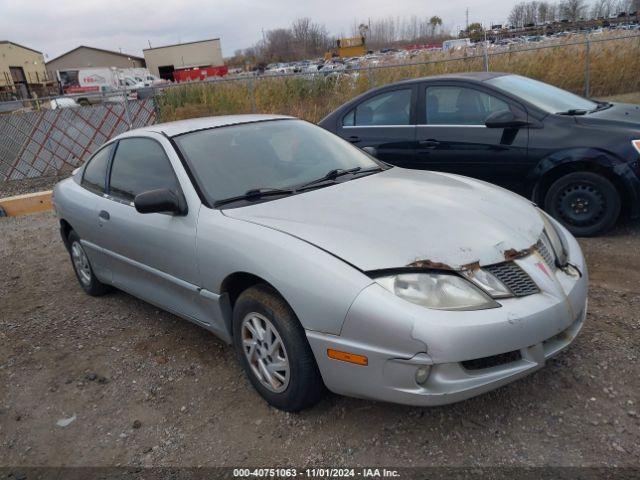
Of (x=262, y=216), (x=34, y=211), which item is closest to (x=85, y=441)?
(x=262, y=216)

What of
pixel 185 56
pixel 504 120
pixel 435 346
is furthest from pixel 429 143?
pixel 185 56

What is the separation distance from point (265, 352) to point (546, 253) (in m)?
1.55

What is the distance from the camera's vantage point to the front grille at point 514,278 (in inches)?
94.9

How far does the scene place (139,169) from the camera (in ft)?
12.5

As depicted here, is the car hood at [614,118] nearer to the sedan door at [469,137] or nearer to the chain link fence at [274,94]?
the sedan door at [469,137]

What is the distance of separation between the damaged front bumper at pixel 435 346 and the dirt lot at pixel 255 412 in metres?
0.33

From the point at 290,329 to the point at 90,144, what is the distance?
40.1 feet

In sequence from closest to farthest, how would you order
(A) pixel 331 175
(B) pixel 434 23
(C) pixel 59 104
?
(A) pixel 331 175, (C) pixel 59 104, (B) pixel 434 23

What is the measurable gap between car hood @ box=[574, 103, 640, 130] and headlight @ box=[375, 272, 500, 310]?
11.0 ft

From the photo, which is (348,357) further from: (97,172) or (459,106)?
(459,106)

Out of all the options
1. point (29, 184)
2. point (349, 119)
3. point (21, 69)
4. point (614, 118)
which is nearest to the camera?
point (614, 118)

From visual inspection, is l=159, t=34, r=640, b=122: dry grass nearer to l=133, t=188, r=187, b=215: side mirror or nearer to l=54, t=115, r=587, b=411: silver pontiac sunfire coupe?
l=54, t=115, r=587, b=411: silver pontiac sunfire coupe

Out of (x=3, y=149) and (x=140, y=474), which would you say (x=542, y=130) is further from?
(x=3, y=149)

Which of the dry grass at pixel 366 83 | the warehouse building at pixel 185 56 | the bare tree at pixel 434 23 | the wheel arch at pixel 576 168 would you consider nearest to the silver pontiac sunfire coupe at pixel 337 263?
the wheel arch at pixel 576 168
